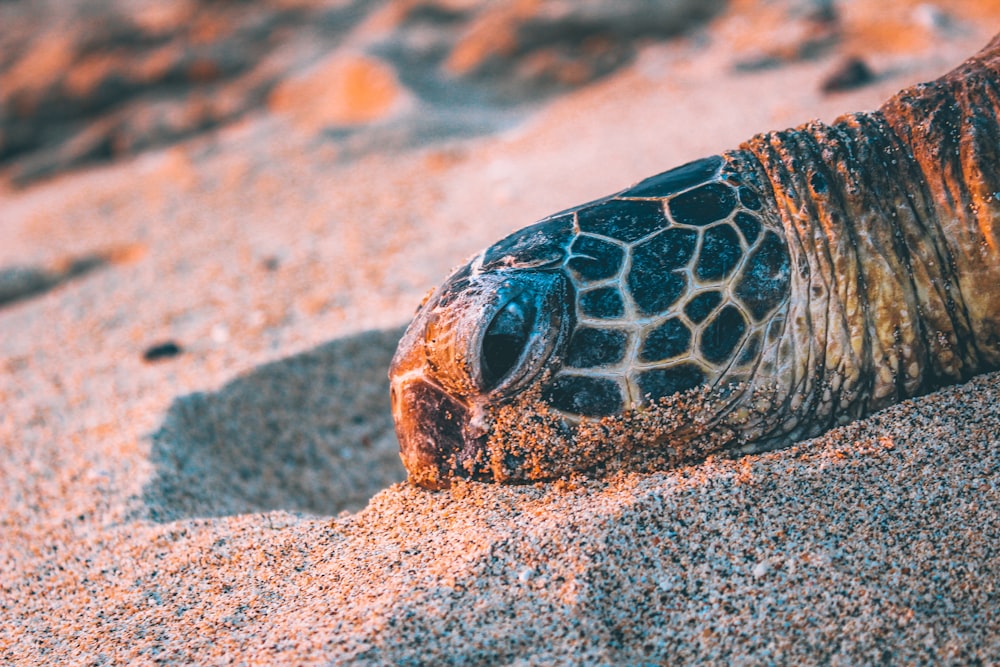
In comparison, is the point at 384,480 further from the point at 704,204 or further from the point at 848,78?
the point at 848,78

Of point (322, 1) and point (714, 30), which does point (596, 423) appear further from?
point (322, 1)

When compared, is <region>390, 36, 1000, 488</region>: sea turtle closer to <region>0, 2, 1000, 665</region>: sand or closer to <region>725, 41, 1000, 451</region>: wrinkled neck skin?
<region>725, 41, 1000, 451</region>: wrinkled neck skin

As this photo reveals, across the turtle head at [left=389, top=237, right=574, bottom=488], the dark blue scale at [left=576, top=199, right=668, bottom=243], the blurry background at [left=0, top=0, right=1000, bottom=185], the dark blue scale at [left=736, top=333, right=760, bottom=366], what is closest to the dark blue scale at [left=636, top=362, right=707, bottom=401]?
the dark blue scale at [left=736, top=333, right=760, bottom=366]

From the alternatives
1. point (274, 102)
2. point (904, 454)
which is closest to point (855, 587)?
point (904, 454)

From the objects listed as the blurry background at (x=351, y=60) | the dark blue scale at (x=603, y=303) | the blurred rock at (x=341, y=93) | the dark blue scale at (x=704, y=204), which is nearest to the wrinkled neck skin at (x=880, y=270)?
the dark blue scale at (x=704, y=204)

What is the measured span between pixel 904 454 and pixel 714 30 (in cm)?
601

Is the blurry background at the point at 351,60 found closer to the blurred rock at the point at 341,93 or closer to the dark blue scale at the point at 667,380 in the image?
the blurred rock at the point at 341,93

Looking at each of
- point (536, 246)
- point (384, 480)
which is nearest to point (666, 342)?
point (536, 246)

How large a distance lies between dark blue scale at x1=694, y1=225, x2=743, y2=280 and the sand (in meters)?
0.47

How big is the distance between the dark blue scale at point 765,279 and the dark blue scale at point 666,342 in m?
0.18

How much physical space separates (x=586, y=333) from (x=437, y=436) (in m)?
0.47

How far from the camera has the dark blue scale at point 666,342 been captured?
2.16m

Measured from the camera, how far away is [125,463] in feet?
10.7

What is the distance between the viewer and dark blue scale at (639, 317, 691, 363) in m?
2.16
